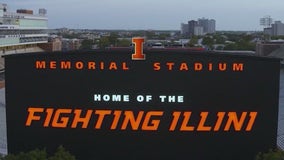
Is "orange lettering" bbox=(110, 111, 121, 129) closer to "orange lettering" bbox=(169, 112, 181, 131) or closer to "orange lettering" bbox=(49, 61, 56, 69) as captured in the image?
"orange lettering" bbox=(169, 112, 181, 131)

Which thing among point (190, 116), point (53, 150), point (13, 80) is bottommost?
point (53, 150)

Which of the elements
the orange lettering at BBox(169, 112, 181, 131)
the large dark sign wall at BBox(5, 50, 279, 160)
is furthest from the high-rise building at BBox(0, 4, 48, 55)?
the orange lettering at BBox(169, 112, 181, 131)

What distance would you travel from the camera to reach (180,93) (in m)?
12.5

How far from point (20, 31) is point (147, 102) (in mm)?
77314

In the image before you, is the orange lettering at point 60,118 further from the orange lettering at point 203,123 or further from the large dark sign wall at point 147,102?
the orange lettering at point 203,123

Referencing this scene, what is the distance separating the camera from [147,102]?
41.1ft

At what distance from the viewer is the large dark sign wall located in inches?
492

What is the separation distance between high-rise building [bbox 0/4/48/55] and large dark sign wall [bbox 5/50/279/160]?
60.9m

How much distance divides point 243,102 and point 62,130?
4115 millimetres

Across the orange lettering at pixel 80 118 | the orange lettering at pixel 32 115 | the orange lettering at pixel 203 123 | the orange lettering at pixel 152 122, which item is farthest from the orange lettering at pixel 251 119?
the orange lettering at pixel 32 115

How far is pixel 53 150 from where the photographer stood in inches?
507

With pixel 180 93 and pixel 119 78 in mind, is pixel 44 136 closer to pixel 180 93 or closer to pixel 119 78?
pixel 119 78

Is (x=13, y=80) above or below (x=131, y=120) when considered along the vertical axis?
above

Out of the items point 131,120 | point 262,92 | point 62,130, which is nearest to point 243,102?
point 262,92
